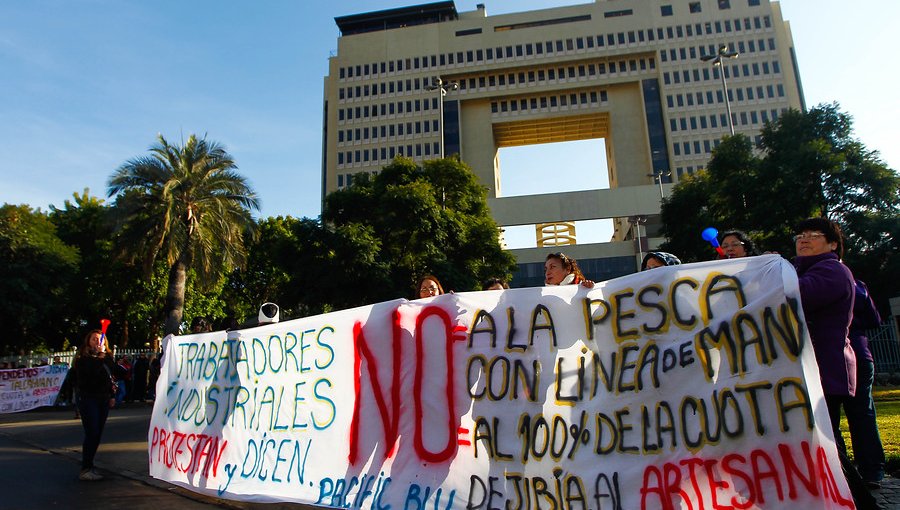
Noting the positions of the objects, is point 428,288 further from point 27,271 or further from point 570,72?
point 570,72

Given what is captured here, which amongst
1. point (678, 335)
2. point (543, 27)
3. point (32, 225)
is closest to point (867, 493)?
point (678, 335)

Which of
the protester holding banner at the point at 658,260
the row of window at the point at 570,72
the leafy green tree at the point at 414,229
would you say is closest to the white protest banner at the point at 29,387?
the leafy green tree at the point at 414,229

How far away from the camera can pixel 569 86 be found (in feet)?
238

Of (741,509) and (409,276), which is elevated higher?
(409,276)

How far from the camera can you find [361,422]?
423 cm

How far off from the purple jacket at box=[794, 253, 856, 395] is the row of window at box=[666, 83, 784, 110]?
72162 millimetres

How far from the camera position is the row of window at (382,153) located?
74.2m

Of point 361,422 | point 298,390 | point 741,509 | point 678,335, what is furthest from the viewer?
point 298,390

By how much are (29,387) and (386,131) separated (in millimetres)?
61412

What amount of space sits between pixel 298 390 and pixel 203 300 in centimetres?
3188

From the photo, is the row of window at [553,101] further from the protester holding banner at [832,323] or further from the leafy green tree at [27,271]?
the protester holding banner at [832,323]

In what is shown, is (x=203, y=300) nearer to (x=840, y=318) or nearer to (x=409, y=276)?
(x=409, y=276)

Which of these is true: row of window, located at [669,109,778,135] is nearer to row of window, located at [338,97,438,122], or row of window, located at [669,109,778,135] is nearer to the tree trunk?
row of window, located at [338,97,438,122]

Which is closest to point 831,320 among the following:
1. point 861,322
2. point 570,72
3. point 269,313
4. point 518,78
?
point 861,322
